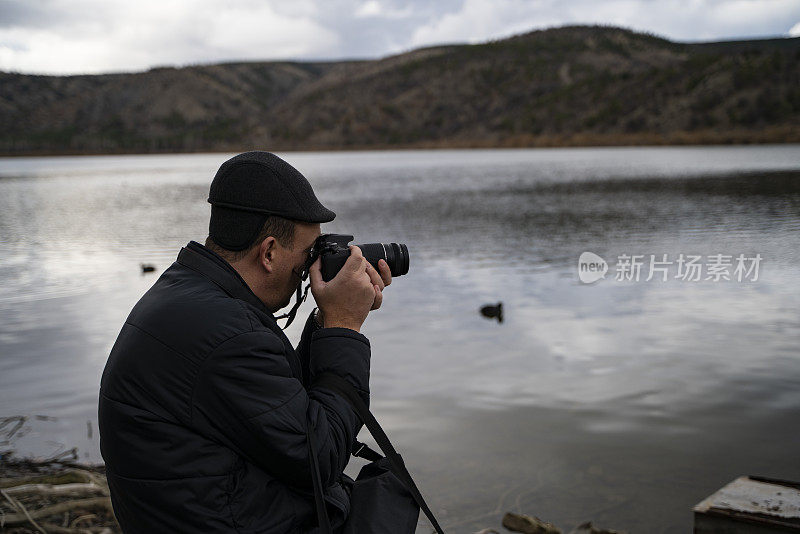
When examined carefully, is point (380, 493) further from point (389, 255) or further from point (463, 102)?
point (463, 102)

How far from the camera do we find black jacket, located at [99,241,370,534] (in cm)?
176

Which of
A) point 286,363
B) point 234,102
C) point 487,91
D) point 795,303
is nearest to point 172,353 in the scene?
point 286,363

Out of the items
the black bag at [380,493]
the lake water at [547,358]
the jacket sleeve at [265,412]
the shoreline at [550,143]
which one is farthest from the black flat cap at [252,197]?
the shoreline at [550,143]

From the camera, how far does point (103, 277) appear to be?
45.4 feet

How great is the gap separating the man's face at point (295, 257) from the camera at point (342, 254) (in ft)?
0.14

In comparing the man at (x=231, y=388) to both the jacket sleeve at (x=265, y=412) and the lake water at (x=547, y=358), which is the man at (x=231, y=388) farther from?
the lake water at (x=547, y=358)

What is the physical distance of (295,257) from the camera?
→ 2.06m

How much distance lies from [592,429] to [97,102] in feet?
590

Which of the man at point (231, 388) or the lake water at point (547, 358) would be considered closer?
the man at point (231, 388)

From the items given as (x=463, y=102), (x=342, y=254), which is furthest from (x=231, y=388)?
(x=463, y=102)

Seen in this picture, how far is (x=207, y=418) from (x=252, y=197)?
21.8 inches

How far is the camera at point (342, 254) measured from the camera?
2.13m

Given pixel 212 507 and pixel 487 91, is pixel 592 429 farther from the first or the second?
pixel 487 91

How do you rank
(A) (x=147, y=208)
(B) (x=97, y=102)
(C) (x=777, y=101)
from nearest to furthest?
(A) (x=147, y=208) < (C) (x=777, y=101) < (B) (x=97, y=102)
